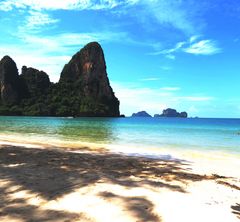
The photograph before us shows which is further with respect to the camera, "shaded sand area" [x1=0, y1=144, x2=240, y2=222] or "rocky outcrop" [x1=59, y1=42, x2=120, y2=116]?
"rocky outcrop" [x1=59, y1=42, x2=120, y2=116]

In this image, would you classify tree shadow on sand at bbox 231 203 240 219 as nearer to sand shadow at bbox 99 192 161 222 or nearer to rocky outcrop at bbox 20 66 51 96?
sand shadow at bbox 99 192 161 222

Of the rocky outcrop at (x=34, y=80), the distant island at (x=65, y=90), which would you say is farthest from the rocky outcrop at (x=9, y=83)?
the rocky outcrop at (x=34, y=80)

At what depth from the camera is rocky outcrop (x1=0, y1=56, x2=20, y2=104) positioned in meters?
154

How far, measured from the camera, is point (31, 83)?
532 ft

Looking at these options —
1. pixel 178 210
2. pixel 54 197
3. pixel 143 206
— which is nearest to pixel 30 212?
pixel 54 197

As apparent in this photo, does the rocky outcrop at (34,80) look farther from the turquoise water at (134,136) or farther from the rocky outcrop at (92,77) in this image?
the turquoise water at (134,136)

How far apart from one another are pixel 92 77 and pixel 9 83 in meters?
36.6

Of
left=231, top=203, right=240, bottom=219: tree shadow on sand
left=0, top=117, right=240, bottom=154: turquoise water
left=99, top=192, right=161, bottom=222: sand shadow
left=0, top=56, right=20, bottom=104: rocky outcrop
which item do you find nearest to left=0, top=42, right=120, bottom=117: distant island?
left=0, top=56, right=20, bottom=104: rocky outcrop

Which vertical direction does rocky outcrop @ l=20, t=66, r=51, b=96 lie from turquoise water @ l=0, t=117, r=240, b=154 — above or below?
above

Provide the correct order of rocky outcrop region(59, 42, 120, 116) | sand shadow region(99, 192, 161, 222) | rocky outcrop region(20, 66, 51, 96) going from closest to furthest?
sand shadow region(99, 192, 161, 222) < rocky outcrop region(59, 42, 120, 116) < rocky outcrop region(20, 66, 51, 96)

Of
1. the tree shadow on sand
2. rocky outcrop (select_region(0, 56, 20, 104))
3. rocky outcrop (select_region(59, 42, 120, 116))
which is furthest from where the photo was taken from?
rocky outcrop (select_region(59, 42, 120, 116))

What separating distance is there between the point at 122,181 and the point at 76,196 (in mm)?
1660

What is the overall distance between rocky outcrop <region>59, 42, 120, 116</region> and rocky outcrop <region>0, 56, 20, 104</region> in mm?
23353

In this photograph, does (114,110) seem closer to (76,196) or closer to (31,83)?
(31,83)
